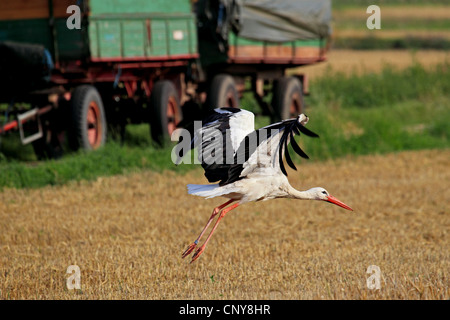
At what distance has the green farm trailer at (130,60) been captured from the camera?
13.0m

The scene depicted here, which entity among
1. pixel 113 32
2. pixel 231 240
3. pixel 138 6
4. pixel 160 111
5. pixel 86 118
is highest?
pixel 138 6

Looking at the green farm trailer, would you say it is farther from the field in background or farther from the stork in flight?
the stork in flight

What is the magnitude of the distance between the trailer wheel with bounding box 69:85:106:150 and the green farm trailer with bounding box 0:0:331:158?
2 cm

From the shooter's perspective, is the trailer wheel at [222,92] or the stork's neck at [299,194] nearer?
the stork's neck at [299,194]

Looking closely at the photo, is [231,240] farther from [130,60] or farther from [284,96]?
[284,96]

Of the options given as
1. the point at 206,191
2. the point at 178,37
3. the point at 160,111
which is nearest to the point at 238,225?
the point at 206,191

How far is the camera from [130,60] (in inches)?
540

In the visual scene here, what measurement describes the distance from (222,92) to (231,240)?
21.1 feet

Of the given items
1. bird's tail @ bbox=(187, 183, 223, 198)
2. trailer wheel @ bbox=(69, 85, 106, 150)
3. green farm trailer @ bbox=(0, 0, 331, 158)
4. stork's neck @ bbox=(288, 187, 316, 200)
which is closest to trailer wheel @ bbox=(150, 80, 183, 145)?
green farm trailer @ bbox=(0, 0, 331, 158)

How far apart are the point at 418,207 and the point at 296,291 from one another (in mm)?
5041

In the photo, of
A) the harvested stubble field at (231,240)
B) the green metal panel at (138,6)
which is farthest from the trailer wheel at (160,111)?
the harvested stubble field at (231,240)

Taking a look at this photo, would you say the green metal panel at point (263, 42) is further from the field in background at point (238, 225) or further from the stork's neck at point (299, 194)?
the stork's neck at point (299, 194)

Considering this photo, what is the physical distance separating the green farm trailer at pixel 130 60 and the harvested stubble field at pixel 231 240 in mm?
1953

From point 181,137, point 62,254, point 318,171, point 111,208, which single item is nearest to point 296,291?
point 181,137
